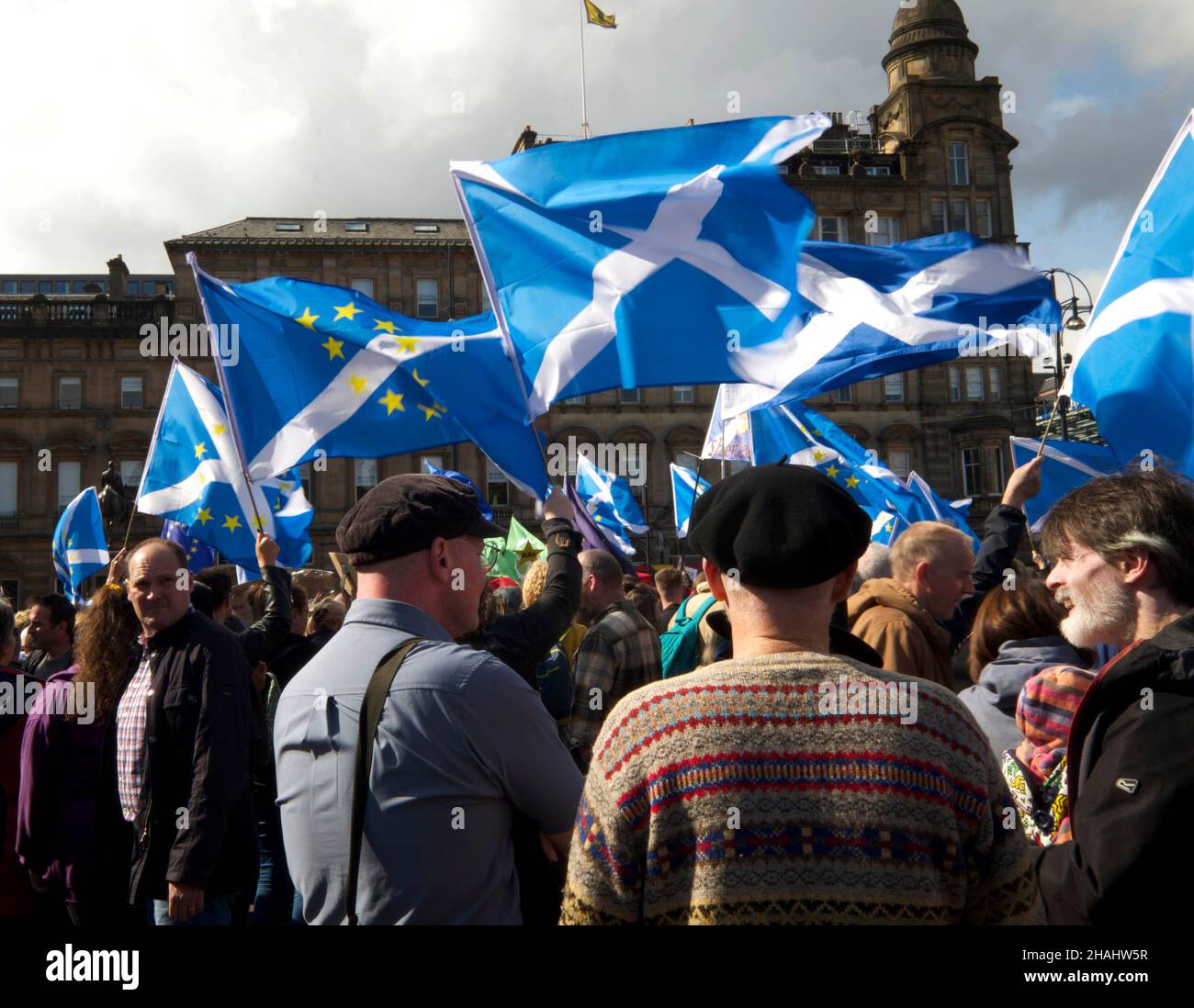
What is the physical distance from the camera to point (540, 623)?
12.0ft

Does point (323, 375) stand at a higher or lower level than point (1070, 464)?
higher

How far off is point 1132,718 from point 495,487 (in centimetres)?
4662

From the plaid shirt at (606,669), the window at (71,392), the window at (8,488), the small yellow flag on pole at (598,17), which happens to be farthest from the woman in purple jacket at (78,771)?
the window at (71,392)

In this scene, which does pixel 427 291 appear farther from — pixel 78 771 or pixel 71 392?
pixel 78 771

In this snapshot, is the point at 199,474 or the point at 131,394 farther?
the point at 131,394

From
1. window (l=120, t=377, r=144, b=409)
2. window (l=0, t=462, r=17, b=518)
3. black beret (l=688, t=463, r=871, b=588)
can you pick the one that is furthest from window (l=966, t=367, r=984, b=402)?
black beret (l=688, t=463, r=871, b=588)

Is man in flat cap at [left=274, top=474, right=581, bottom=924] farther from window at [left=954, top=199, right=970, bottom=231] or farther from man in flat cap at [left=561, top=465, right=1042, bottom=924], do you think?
window at [left=954, top=199, right=970, bottom=231]

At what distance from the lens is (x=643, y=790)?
1.92 m

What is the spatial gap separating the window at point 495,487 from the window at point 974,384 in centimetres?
1958

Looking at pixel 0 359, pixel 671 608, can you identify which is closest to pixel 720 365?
pixel 671 608

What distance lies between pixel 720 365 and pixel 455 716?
4373 mm

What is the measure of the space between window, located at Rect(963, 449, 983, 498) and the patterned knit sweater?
4691 centimetres

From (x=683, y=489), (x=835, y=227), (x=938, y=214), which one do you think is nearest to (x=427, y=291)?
(x=835, y=227)

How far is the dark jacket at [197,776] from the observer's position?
4.09 m
